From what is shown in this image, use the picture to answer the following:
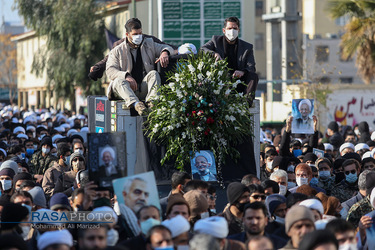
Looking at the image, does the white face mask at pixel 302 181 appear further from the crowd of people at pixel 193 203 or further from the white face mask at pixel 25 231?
the white face mask at pixel 25 231

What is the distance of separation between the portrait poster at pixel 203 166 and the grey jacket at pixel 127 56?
157 centimetres

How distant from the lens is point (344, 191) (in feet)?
38.5

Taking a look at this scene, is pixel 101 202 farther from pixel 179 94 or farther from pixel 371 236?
pixel 179 94

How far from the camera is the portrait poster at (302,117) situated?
13.6m

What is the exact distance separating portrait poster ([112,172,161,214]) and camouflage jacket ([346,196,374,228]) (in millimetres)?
2465

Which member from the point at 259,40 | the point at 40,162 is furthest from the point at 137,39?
the point at 259,40

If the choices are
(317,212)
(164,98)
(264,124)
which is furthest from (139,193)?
(264,124)

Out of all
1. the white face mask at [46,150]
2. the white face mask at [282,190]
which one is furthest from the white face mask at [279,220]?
the white face mask at [46,150]

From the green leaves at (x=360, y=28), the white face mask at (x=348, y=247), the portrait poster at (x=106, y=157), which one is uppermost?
the green leaves at (x=360, y=28)

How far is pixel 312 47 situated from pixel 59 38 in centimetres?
1732

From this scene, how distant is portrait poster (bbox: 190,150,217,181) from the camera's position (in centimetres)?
1105

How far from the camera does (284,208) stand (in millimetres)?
9047

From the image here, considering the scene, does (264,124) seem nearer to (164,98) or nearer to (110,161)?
(164,98)

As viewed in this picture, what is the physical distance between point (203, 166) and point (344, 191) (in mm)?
2066
